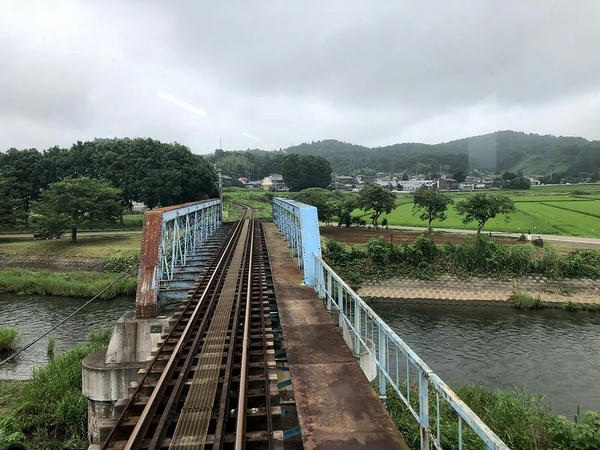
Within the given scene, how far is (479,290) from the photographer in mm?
28938

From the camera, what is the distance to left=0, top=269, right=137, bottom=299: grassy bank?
90.7 feet

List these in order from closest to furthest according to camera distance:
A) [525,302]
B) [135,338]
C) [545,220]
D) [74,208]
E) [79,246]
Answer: [135,338] < [525,302] < [79,246] < [74,208] < [545,220]

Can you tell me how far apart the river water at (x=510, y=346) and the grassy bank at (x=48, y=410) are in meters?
13.0

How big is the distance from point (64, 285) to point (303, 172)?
292 feet

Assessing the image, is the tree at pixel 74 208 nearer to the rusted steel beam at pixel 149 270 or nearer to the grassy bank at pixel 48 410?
the grassy bank at pixel 48 410

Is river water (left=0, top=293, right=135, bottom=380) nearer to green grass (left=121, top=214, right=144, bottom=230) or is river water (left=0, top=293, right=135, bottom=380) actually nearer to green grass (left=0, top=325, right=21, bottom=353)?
green grass (left=0, top=325, right=21, bottom=353)

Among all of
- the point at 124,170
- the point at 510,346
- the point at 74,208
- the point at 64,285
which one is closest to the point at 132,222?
the point at 124,170

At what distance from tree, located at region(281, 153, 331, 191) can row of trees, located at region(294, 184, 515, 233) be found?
2479 inches

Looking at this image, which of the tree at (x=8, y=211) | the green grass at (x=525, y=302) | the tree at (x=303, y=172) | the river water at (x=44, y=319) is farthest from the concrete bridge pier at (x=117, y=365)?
the tree at (x=303, y=172)

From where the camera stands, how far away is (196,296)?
11.9m

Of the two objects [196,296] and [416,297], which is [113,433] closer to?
[196,296]

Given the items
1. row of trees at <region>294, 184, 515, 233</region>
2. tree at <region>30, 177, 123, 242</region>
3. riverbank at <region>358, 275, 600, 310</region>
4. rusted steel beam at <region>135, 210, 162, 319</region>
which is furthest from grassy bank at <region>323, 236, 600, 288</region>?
tree at <region>30, 177, 123, 242</region>

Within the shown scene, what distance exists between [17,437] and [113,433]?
582cm

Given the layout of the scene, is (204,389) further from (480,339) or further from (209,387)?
(480,339)
